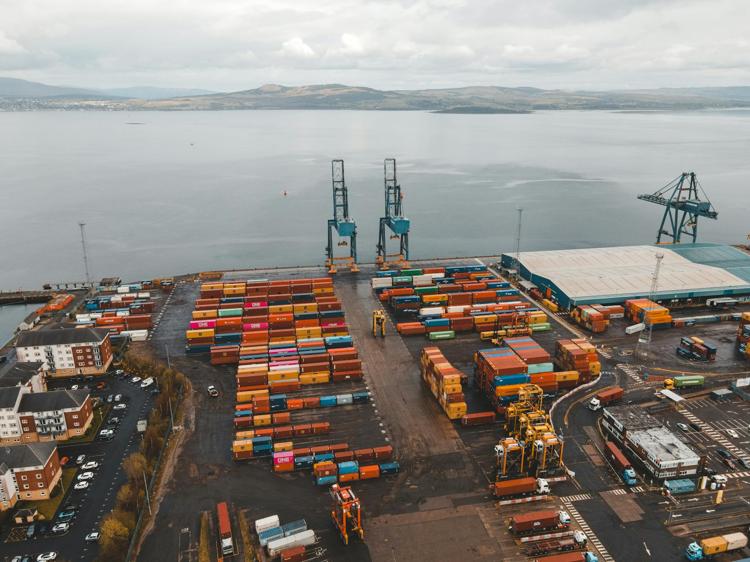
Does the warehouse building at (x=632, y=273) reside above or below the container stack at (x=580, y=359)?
above

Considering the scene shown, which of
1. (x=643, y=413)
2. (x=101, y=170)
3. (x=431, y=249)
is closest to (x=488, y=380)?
(x=643, y=413)

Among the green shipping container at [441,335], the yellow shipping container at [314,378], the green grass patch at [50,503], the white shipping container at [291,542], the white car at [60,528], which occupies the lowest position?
the green grass patch at [50,503]

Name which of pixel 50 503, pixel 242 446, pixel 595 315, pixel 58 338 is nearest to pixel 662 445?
pixel 595 315

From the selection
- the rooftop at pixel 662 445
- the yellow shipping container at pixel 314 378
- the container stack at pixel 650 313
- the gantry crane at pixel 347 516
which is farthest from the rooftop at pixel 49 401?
the container stack at pixel 650 313

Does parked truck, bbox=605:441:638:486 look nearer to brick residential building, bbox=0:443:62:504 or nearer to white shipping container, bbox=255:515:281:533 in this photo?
white shipping container, bbox=255:515:281:533

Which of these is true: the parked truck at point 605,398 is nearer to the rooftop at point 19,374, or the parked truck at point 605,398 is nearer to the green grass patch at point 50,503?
Answer: the green grass patch at point 50,503

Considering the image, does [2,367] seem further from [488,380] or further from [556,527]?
[556,527]

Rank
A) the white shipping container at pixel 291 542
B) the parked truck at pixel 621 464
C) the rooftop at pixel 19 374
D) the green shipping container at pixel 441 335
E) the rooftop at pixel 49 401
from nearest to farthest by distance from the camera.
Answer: the white shipping container at pixel 291 542 → the parked truck at pixel 621 464 → the rooftop at pixel 49 401 → the rooftop at pixel 19 374 → the green shipping container at pixel 441 335

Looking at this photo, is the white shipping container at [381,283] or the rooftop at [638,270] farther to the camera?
the white shipping container at [381,283]
